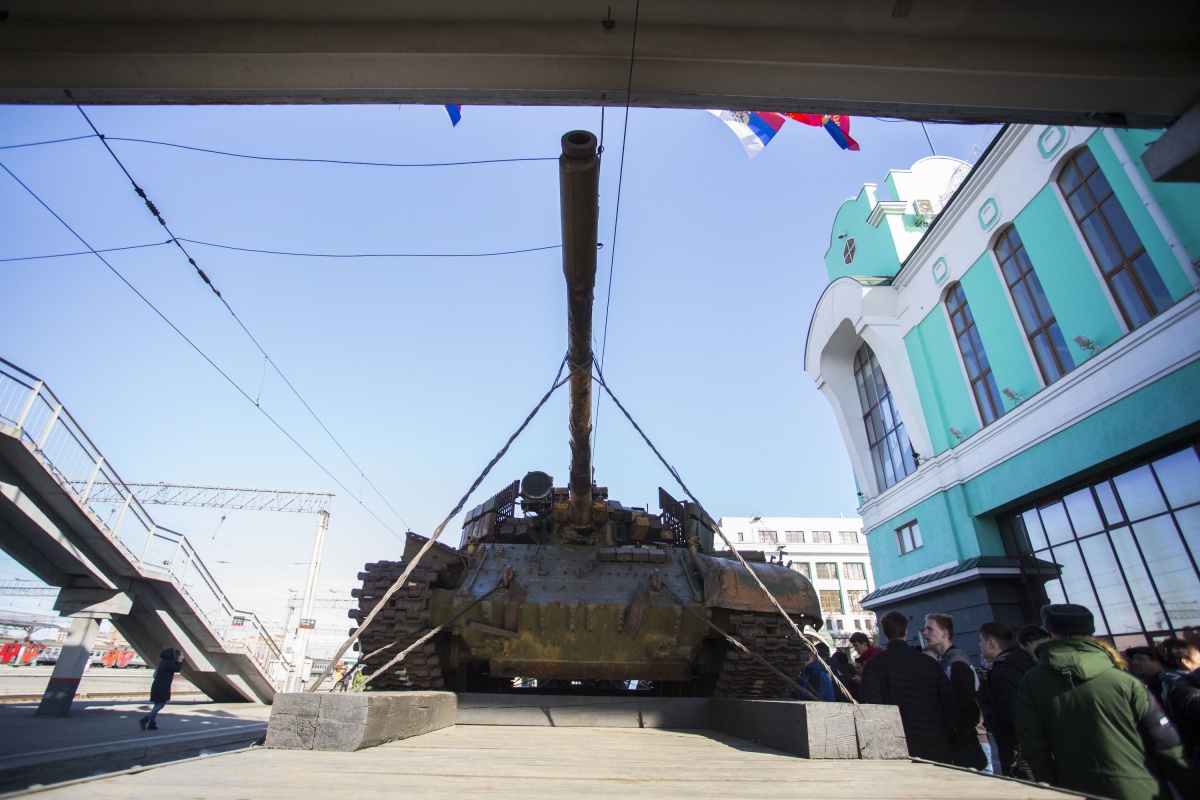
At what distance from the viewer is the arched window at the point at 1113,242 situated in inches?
356

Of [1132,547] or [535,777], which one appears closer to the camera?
[535,777]

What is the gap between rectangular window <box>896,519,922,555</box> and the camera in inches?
596

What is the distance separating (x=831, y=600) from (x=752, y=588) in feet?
145

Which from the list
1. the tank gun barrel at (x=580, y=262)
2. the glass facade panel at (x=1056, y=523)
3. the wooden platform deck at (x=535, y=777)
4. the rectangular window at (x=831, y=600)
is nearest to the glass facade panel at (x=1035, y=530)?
the glass facade panel at (x=1056, y=523)

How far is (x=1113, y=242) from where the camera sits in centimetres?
966

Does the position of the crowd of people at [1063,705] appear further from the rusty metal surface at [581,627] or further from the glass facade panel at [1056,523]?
the glass facade panel at [1056,523]

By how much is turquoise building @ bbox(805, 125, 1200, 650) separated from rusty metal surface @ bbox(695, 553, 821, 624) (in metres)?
5.94

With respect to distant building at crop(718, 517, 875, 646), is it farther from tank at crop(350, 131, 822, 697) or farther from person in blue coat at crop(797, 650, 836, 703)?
tank at crop(350, 131, 822, 697)

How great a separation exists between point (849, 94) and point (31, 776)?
8.41m

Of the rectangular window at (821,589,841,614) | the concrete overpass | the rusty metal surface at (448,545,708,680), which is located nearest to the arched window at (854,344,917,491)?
the rusty metal surface at (448,545,708,680)

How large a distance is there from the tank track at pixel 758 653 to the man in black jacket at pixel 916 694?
88.9 inches

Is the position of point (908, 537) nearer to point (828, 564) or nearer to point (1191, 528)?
point (1191, 528)

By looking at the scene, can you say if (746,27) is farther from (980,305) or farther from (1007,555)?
(1007,555)

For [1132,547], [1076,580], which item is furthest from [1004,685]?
[1076,580]
